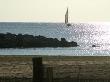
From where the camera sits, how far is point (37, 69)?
426 inches

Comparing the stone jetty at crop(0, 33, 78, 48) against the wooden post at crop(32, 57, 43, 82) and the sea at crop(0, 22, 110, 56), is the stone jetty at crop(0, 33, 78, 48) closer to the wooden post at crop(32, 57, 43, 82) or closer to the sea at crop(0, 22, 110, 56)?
the sea at crop(0, 22, 110, 56)

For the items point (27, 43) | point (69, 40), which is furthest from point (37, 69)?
point (69, 40)

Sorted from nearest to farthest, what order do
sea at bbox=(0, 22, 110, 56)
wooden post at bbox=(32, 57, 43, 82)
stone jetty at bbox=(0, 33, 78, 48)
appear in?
wooden post at bbox=(32, 57, 43, 82), sea at bbox=(0, 22, 110, 56), stone jetty at bbox=(0, 33, 78, 48)

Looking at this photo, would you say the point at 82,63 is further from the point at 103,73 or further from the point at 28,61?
the point at 28,61

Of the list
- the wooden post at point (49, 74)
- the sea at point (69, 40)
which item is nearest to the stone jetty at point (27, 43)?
the sea at point (69, 40)

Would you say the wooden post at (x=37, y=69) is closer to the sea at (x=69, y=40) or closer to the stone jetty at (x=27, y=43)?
the sea at (x=69, y=40)

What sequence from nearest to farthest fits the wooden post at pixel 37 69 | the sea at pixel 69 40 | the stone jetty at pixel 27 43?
the wooden post at pixel 37 69
the sea at pixel 69 40
the stone jetty at pixel 27 43

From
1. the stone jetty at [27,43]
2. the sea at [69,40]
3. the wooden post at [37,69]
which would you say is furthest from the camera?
the stone jetty at [27,43]

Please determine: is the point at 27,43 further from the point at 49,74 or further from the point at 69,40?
the point at 49,74

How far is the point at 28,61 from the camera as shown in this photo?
11.8 m

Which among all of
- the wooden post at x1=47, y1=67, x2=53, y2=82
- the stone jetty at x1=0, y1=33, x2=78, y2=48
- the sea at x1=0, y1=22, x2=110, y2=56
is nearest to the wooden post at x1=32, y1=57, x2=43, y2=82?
the wooden post at x1=47, y1=67, x2=53, y2=82

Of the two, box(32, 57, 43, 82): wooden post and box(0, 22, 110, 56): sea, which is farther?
box(0, 22, 110, 56): sea

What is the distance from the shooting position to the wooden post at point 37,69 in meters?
10.7

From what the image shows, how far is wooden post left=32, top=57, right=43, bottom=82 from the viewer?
35.0ft
